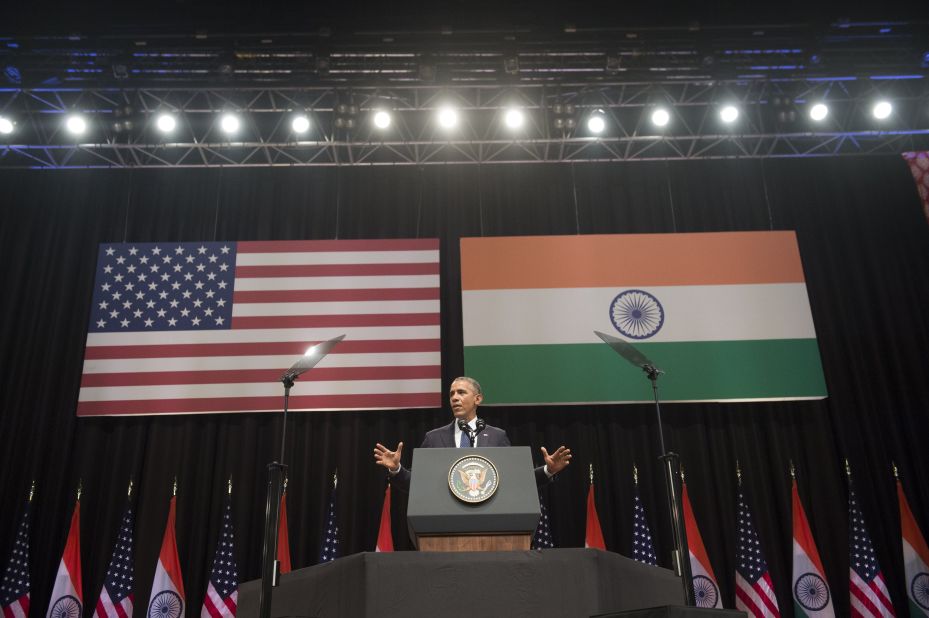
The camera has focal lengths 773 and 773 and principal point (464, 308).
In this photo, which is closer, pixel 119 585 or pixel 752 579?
pixel 119 585

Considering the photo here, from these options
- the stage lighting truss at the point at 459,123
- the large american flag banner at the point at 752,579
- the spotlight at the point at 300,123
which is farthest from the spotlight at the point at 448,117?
the large american flag banner at the point at 752,579

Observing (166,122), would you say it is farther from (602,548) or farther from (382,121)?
(602,548)

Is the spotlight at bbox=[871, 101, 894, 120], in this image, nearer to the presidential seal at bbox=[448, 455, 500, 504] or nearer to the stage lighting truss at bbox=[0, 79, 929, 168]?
the stage lighting truss at bbox=[0, 79, 929, 168]

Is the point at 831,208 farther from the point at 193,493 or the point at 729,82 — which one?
the point at 193,493

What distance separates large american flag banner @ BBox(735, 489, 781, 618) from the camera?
5797 millimetres

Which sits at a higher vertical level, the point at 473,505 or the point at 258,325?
the point at 258,325

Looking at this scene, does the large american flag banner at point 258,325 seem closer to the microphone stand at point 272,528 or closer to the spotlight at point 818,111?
the microphone stand at point 272,528

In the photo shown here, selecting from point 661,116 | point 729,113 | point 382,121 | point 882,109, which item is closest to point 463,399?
point 382,121

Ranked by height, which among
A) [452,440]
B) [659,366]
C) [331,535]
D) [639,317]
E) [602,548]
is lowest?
[602,548]

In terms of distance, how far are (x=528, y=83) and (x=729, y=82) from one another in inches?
68.7

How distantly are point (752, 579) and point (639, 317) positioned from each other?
2.24m

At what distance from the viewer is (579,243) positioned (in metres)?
6.92

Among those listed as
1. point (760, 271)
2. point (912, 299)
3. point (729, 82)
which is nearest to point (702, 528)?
point (760, 271)

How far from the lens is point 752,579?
5.93 metres
